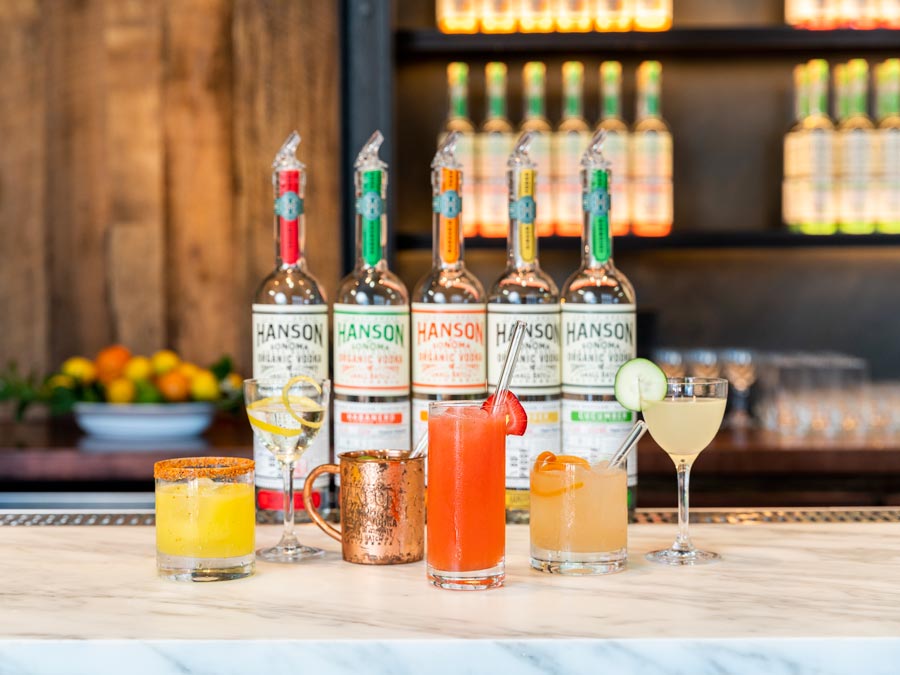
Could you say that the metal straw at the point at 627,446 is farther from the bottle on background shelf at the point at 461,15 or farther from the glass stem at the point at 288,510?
the bottle on background shelf at the point at 461,15

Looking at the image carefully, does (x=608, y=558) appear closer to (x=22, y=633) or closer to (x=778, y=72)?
(x=22, y=633)

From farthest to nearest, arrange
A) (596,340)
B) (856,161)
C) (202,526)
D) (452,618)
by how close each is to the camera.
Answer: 1. (856,161)
2. (596,340)
3. (202,526)
4. (452,618)

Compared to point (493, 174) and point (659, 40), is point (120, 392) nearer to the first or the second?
point (493, 174)

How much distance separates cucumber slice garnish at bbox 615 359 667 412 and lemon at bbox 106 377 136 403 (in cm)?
152

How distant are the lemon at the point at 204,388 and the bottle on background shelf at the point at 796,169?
1329mm

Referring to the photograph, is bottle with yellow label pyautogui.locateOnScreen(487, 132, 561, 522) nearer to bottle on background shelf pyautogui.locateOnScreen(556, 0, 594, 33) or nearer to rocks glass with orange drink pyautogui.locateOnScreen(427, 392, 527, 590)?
rocks glass with orange drink pyautogui.locateOnScreen(427, 392, 527, 590)

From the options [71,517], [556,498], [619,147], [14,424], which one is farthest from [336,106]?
[556,498]

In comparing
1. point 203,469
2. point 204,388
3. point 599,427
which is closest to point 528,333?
point 599,427

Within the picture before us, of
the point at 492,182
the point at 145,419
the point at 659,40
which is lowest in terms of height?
the point at 145,419

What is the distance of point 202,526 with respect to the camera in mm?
1022

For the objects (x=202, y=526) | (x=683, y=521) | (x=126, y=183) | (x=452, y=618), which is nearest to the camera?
(x=452, y=618)

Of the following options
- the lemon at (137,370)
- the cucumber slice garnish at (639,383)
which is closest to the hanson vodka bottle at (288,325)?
the cucumber slice garnish at (639,383)

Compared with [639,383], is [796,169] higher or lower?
higher

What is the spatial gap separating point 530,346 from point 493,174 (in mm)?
1461
